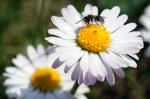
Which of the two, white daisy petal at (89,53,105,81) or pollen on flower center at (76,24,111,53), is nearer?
white daisy petal at (89,53,105,81)

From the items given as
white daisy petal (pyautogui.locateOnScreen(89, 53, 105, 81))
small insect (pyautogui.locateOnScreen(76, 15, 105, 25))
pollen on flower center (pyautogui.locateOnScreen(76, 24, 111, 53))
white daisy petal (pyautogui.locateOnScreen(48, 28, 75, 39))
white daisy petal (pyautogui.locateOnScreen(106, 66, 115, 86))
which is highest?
small insect (pyautogui.locateOnScreen(76, 15, 105, 25))

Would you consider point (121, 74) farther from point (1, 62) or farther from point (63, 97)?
point (1, 62)

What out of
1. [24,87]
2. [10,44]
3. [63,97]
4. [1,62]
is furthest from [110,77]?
[10,44]

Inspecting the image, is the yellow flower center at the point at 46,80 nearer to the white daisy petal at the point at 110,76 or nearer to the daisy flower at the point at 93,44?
the daisy flower at the point at 93,44

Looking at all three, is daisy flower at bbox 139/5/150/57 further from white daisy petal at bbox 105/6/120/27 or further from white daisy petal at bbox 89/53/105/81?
white daisy petal at bbox 89/53/105/81

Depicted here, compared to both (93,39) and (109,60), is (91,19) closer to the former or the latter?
(93,39)

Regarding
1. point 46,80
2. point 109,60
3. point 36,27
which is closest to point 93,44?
point 109,60

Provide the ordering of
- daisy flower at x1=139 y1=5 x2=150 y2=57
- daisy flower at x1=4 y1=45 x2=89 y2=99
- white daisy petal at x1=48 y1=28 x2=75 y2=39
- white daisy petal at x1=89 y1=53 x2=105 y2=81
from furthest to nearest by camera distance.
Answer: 1. daisy flower at x1=139 y1=5 x2=150 y2=57
2. daisy flower at x1=4 y1=45 x2=89 y2=99
3. white daisy petal at x1=48 y1=28 x2=75 y2=39
4. white daisy petal at x1=89 y1=53 x2=105 y2=81

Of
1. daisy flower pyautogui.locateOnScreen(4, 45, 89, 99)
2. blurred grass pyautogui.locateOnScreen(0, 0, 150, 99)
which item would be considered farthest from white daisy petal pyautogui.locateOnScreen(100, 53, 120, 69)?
blurred grass pyautogui.locateOnScreen(0, 0, 150, 99)
